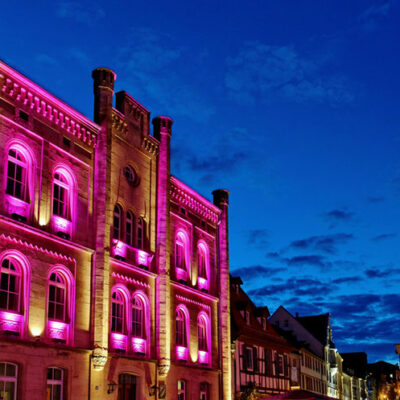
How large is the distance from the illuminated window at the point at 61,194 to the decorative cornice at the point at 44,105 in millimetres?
2058

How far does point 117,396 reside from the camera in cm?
2856

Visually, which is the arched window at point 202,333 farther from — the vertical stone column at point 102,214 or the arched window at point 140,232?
the vertical stone column at point 102,214

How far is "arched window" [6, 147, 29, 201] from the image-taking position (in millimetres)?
24719

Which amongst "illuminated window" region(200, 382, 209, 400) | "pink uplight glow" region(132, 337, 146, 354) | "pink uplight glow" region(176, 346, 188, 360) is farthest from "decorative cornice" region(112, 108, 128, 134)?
"illuminated window" region(200, 382, 209, 400)

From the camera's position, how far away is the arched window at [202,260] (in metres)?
38.7

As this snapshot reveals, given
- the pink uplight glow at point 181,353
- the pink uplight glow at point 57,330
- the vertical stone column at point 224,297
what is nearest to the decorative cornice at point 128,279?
the pink uplight glow at point 57,330

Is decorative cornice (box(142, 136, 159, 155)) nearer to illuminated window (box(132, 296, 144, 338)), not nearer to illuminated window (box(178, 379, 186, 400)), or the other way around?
illuminated window (box(132, 296, 144, 338))

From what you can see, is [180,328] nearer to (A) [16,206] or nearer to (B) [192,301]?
(B) [192,301]

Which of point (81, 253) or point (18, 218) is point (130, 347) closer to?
point (81, 253)

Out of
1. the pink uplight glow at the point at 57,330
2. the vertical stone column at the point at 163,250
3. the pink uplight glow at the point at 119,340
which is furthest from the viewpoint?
the vertical stone column at the point at 163,250

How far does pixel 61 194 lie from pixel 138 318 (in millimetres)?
7686

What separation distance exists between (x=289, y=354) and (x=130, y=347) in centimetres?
3127

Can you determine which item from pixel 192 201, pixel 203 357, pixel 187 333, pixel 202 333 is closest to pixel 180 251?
pixel 192 201

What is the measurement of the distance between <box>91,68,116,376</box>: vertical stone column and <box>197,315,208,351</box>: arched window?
10.6 meters
